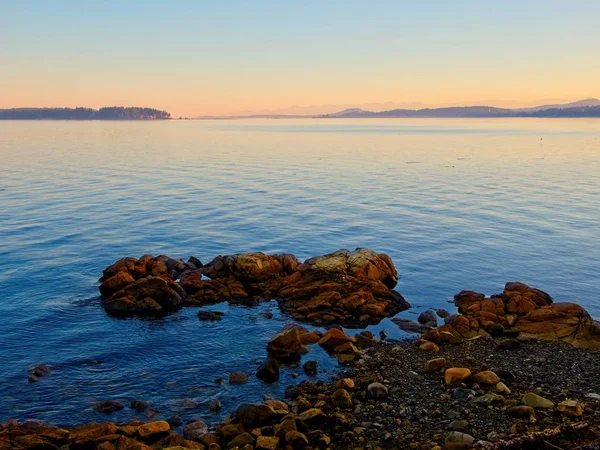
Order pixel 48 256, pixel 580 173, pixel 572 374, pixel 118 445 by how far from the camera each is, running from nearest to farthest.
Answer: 1. pixel 118 445
2. pixel 572 374
3. pixel 48 256
4. pixel 580 173

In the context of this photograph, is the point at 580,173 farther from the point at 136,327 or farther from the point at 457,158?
the point at 136,327

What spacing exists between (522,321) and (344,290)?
9.64m

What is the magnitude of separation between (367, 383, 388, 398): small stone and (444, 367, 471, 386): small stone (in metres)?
2.60

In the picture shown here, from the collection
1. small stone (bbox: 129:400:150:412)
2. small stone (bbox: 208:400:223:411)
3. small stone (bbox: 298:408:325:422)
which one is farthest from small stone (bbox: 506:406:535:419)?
small stone (bbox: 129:400:150:412)

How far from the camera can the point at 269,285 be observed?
108ft

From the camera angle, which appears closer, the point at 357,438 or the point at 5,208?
the point at 357,438

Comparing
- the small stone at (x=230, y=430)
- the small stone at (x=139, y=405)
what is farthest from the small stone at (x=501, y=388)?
the small stone at (x=139, y=405)

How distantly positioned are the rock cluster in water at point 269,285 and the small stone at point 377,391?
8.89 meters

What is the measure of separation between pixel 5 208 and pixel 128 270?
30.4m

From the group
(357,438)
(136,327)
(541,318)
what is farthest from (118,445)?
(541,318)

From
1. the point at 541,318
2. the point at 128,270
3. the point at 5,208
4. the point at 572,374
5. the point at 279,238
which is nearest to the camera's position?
the point at 572,374

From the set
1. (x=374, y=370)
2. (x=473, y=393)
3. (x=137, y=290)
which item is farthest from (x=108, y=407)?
(x=473, y=393)

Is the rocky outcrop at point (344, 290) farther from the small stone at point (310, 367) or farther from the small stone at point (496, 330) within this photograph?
the small stone at point (310, 367)

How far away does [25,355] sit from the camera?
76.6 feet
